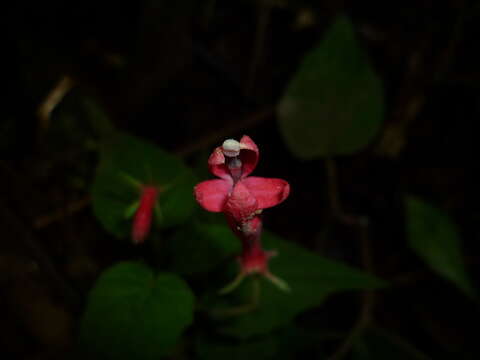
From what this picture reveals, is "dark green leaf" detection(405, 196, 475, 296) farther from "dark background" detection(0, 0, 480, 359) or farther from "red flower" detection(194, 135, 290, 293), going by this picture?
"red flower" detection(194, 135, 290, 293)

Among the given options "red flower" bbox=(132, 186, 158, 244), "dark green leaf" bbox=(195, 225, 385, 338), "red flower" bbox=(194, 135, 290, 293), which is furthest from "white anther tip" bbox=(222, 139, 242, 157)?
"dark green leaf" bbox=(195, 225, 385, 338)

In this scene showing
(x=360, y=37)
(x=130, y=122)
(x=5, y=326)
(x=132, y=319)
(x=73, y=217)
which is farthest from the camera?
(x=360, y=37)

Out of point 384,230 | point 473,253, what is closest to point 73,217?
point 384,230

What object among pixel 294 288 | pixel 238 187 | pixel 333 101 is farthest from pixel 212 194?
pixel 333 101

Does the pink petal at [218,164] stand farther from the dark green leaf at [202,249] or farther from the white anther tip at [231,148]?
the dark green leaf at [202,249]

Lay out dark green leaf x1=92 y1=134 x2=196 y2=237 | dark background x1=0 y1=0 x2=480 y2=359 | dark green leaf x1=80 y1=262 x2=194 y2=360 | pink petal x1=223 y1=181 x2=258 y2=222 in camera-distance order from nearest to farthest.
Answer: pink petal x1=223 y1=181 x2=258 y2=222
dark green leaf x1=80 y1=262 x2=194 y2=360
dark green leaf x1=92 y1=134 x2=196 y2=237
dark background x1=0 y1=0 x2=480 y2=359

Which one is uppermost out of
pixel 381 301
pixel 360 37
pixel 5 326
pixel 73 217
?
pixel 360 37

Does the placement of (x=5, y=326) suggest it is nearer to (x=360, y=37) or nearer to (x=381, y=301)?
(x=381, y=301)
